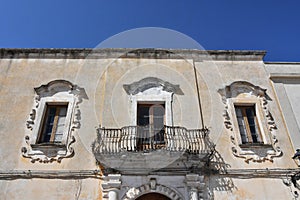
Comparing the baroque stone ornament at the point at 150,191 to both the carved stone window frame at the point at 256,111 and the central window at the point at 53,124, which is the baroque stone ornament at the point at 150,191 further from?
the central window at the point at 53,124

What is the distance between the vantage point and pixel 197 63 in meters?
10.4

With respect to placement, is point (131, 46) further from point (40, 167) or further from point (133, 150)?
point (40, 167)

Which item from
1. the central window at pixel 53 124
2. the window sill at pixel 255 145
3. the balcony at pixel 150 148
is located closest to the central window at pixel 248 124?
the window sill at pixel 255 145

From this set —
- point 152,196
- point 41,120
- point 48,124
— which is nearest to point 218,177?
point 152,196

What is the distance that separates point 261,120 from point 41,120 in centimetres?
708

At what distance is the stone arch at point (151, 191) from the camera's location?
716 cm

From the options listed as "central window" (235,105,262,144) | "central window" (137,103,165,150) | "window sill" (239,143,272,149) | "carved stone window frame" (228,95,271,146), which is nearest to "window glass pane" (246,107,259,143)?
"central window" (235,105,262,144)

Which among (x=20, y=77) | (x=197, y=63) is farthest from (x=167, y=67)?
Answer: (x=20, y=77)

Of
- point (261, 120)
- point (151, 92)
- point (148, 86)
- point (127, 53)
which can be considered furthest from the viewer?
point (127, 53)

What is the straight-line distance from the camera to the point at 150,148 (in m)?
7.74

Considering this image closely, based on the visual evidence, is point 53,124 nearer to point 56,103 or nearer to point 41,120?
point 41,120

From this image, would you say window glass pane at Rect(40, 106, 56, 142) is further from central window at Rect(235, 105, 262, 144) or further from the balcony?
central window at Rect(235, 105, 262, 144)

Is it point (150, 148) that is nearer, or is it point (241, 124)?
point (150, 148)

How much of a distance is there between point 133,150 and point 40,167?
106 inches
